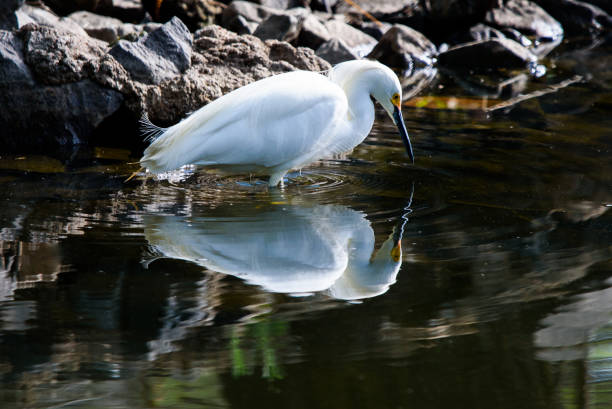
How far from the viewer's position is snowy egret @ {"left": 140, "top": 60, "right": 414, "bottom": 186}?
5.19m

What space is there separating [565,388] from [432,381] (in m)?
0.47

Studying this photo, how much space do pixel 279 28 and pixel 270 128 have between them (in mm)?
5937

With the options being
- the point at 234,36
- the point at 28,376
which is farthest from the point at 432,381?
the point at 234,36

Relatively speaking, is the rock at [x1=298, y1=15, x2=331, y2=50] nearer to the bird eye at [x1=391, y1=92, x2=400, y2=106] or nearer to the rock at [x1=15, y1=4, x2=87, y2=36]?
the rock at [x1=15, y1=4, x2=87, y2=36]

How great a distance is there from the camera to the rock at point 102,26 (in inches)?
394

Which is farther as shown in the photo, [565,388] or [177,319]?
[177,319]

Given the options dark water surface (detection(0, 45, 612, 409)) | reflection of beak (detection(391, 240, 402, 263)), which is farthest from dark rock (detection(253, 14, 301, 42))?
reflection of beak (detection(391, 240, 402, 263))

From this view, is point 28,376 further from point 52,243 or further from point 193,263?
point 52,243

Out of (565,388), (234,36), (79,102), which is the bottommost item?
(565,388)

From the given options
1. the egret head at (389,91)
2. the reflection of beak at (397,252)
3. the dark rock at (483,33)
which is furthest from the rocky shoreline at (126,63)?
the reflection of beak at (397,252)

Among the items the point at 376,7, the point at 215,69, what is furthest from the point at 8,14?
the point at 376,7

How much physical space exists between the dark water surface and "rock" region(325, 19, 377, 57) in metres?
6.43

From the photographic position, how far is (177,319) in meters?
3.19

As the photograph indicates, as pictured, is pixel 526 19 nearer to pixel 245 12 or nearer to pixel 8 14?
pixel 245 12
